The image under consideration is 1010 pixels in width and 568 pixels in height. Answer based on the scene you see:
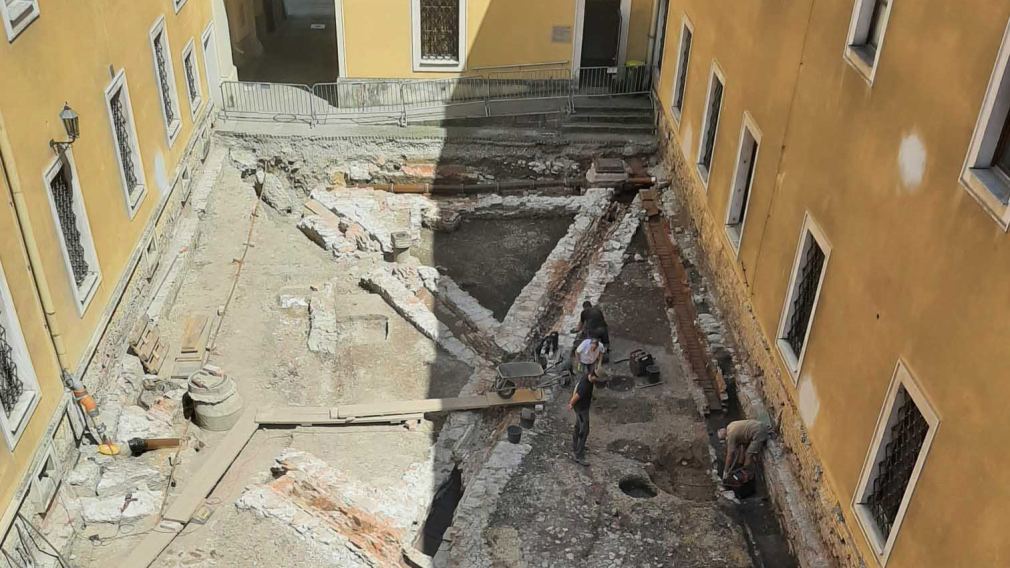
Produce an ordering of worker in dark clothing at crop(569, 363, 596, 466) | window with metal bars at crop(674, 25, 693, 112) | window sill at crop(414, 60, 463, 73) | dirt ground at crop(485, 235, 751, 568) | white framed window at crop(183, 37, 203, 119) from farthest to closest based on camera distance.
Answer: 1. window sill at crop(414, 60, 463, 73)
2. white framed window at crop(183, 37, 203, 119)
3. window with metal bars at crop(674, 25, 693, 112)
4. worker in dark clothing at crop(569, 363, 596, 466)
5. dirt ground at crop(485, 235, 751, 568)

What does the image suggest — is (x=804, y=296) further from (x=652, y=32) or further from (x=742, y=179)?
(x=652, y=32)

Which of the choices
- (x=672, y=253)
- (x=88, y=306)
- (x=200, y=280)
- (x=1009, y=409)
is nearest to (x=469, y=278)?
(x=672, y=253)

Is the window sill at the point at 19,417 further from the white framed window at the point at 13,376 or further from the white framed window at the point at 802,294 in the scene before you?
the white framed window at the point at 802,294

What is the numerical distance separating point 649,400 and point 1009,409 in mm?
6028

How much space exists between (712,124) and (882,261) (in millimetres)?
6846

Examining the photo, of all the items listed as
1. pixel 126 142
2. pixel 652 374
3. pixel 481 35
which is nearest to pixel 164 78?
pixel 126 142

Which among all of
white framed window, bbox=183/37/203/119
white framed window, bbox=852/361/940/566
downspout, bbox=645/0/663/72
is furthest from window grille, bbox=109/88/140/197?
downspout, bbox=645/0/663/72

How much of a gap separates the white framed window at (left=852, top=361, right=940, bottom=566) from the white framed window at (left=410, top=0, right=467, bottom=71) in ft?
45.4

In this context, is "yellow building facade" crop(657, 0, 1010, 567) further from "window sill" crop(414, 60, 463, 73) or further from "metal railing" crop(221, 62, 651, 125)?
"window sill" crop(414, 60, 463, 73)

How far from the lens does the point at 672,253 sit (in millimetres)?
14172

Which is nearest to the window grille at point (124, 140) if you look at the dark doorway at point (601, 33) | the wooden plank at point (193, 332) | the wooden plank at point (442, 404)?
the wooden plank at point (193, 332)

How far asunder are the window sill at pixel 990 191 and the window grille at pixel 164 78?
41.6ft

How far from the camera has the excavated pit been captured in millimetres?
14570

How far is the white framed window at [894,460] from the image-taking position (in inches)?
257
